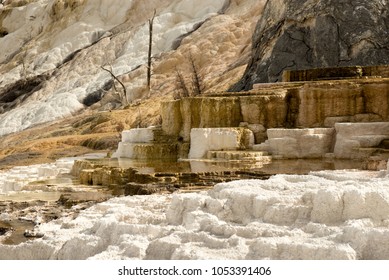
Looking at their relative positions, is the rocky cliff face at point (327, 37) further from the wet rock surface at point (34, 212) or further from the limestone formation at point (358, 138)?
the wet rock surface at point (34, 212)

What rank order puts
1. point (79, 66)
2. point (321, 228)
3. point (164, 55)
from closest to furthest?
point (321, 228) < point (164, 55) < point (79, 66)

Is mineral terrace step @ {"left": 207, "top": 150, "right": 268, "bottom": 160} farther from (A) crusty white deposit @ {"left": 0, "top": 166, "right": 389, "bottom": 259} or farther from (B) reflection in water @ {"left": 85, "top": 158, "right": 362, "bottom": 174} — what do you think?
(A) crusty white deposit @ {"left": 0, "top": 166, "right": 389, "bottom": 259}

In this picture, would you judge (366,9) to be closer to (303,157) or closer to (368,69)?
(368,69)

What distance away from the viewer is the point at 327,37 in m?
19.9

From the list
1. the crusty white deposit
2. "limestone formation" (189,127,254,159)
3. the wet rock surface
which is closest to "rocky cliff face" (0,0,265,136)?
"limestone formation" (189,127,254,159)

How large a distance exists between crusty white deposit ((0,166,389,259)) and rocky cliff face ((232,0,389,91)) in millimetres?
13599

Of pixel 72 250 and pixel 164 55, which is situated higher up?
pixel 164 55

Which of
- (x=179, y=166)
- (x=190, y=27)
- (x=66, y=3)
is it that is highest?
(x=66, y=3)

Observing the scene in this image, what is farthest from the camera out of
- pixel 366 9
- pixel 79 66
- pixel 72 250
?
pixel 79 66
